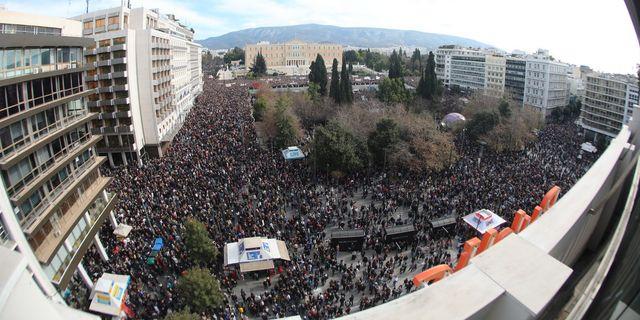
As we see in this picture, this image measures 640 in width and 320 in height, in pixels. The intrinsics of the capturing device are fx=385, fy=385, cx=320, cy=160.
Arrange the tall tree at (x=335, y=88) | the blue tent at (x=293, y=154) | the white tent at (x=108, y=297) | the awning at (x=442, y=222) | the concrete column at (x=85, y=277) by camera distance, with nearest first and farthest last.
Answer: the white tent at (x=108, y=297), the concrete column at (x=85, y=277), the awning at (x=442, y=222), the blue tent at (x=293, y=154), the tall tree at (x=335, y=88)

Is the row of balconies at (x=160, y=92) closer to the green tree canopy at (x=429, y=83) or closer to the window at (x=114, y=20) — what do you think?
the window at (x=114, y=20)

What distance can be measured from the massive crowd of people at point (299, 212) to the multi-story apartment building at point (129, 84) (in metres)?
2.15

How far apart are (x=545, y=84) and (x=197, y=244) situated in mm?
56118

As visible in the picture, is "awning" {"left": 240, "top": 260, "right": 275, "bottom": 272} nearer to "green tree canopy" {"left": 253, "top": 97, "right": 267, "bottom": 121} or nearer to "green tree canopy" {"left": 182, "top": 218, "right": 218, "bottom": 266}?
"green tree canopy" {"left": 182, "top": 218, "right": 218, "bottom": 266}

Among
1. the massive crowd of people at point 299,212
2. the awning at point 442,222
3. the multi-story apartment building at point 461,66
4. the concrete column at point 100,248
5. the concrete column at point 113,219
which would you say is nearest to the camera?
the massive crowd of people at point 299,212

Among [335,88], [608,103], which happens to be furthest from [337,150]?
[608,103]

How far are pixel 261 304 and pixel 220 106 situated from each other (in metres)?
38.2

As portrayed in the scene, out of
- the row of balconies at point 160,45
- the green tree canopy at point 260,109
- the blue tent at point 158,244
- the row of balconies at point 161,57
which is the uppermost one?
the row of balconies at point 160,45

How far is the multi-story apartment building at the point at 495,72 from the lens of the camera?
64812mm

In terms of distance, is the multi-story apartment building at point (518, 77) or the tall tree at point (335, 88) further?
the multi-story apartment building at point (518, 77)

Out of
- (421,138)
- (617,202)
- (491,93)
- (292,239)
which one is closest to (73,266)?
(292,239)

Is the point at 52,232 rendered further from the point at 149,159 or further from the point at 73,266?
the point at 149,159

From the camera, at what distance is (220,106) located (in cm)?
4756

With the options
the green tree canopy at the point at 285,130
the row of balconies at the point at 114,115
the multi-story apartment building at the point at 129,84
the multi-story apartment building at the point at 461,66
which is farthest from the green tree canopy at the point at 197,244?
the multi-story apartment building at the point at 461,66
